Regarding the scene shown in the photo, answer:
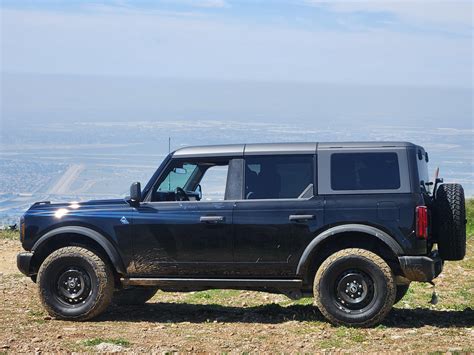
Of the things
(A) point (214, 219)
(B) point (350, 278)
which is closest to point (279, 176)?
(A) point (214, 219)

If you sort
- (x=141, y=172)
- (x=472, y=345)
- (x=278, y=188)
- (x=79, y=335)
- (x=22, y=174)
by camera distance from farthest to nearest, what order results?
(x=22, y=174)
(x=141, y=172)
(x=278, y=188)
(x=79, y=335)
(x=472, y=345)

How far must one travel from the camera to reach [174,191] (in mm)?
10523

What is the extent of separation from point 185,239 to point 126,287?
113cm

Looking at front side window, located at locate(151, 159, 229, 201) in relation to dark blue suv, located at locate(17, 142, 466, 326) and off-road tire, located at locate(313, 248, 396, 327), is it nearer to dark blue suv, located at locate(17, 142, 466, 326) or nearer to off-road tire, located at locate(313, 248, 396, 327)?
dark blue suv, located at locate(17, 142, 466, 326)

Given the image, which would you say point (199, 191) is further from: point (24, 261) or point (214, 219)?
point (24, 261)

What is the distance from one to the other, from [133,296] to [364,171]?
345 cm

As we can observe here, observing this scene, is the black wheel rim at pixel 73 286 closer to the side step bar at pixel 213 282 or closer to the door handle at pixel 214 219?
the side step bar at pixel 213 282

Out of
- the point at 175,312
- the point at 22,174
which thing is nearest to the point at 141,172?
the point at 22,174

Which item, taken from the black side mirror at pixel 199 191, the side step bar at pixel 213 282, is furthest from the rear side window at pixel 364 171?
the black side mirror at pixel 199 191

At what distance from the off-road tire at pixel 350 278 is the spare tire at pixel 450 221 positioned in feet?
2.30

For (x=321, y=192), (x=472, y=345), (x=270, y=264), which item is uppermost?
(x=321, y=192)

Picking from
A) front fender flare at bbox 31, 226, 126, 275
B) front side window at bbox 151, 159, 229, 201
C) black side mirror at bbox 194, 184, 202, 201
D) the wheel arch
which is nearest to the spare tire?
the wheel arch

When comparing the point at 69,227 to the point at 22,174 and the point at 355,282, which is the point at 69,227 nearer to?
the point at 355,282

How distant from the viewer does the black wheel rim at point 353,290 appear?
977 centimetres
